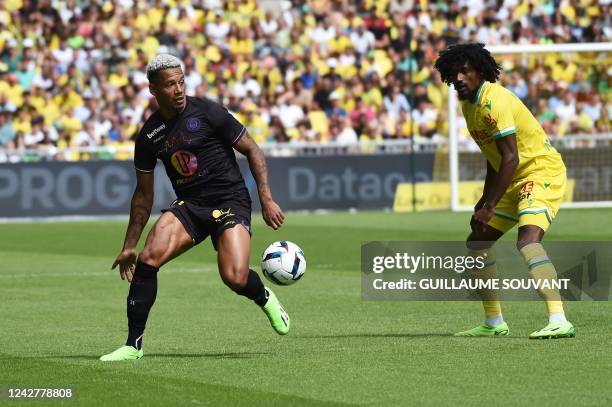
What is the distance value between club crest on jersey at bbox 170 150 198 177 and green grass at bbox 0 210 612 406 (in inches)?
52.4

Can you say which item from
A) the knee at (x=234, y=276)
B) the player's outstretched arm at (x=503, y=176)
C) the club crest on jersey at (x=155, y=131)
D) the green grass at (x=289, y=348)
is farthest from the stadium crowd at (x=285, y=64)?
the knee at (x=234, y=276)

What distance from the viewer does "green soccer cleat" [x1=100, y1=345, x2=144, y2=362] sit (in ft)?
31.3

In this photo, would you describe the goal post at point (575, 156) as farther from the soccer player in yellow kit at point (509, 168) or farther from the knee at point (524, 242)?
the knee at point (524, 242)

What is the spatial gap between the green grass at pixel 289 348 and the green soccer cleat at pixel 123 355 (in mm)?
170

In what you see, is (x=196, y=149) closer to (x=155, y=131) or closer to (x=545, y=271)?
(x=155, y=131)

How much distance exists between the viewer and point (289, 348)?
10180 mm

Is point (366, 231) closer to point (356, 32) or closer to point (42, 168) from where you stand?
point (42, 168)

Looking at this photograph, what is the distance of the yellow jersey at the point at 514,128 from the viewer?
10.2 metres

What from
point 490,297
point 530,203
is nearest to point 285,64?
point 490,297

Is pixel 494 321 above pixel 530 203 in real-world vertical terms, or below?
A: below

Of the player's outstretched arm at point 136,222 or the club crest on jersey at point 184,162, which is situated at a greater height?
the club crest on jersey at point 184,162

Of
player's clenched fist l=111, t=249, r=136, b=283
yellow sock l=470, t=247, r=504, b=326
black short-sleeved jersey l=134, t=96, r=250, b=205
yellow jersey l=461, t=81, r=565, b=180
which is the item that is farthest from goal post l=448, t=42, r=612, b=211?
player's clenched fist l=111, t=249, r=136, b=283

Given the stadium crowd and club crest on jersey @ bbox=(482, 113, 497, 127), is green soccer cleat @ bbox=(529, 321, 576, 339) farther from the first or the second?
the stadium crowd

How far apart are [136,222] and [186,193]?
0.42m
